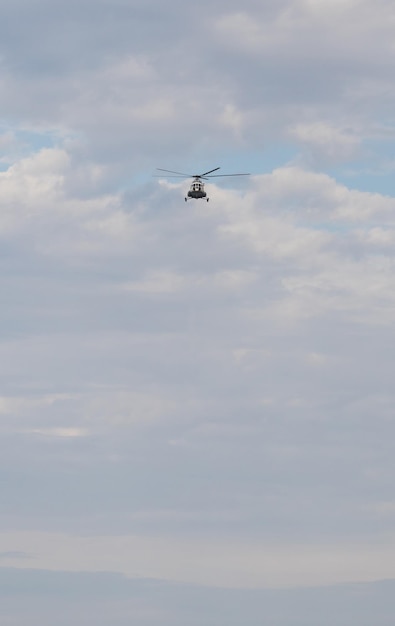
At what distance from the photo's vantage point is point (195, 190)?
7407 inches
